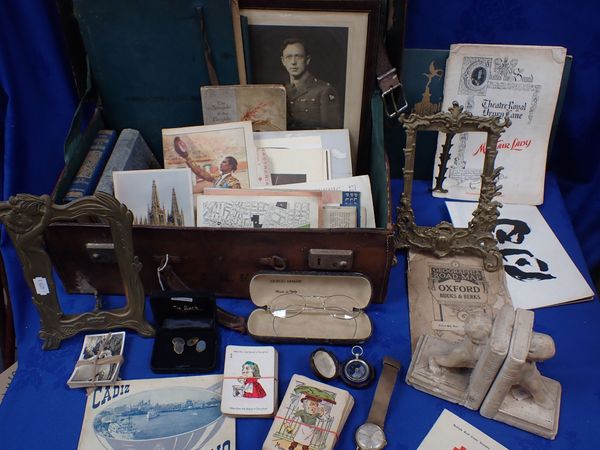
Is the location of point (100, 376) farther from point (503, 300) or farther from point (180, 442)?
point (503, 300)

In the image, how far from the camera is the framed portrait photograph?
4.47ft

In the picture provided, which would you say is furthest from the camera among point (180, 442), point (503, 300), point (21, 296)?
point (21, 296)

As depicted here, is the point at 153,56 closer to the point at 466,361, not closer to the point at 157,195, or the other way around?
the point at 157,195

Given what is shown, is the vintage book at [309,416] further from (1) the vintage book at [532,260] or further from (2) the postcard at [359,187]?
(1) the vintage book at [532,260]

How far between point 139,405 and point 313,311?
0.44 m

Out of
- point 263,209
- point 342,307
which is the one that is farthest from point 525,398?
point 263,209

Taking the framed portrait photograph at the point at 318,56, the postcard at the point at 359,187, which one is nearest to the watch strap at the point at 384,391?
the postcard at the point at 359,187

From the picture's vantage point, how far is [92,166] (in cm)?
142

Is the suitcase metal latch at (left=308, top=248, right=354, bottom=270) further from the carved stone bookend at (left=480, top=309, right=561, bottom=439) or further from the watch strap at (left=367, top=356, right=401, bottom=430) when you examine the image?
the carved stone bookend at (left=480, top=309, right=561, bottom=439)

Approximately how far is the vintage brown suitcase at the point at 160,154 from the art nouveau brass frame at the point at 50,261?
0.28 ft

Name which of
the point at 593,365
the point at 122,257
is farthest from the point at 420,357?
the point at 122,257

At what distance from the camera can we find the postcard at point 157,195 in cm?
135

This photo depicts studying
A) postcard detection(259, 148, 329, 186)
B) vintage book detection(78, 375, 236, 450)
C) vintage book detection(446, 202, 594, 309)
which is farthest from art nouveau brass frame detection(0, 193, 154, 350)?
vintage book detection(446, 202, 594, 309)

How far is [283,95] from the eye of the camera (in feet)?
4.84
